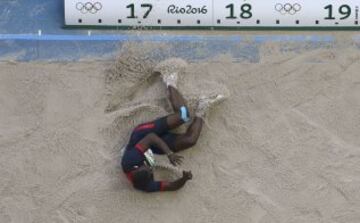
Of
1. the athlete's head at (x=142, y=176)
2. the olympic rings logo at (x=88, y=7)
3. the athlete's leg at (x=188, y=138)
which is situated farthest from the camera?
the olympic rings logo at (x=88, y=7)

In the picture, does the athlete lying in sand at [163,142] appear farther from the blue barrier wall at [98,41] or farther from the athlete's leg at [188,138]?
the blue barrier wall at [98,41]

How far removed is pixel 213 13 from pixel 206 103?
556 mm

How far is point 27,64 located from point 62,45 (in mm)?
232

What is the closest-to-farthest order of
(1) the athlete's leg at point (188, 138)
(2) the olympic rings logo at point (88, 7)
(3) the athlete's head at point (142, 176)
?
1. (3) the athlete's head at point (142, 176)
2. (1) the athlete's leg at point (188, 138)
3. (2) the olympic rings logo at point (88, 7)

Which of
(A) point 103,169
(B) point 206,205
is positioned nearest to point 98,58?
(A) point 103,169

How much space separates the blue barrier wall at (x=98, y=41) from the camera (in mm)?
6500

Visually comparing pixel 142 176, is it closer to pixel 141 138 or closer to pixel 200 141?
pixel 141 138

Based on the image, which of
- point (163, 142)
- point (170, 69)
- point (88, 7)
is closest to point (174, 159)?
point (163, 142)

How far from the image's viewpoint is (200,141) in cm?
639

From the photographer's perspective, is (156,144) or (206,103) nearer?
(156,144)

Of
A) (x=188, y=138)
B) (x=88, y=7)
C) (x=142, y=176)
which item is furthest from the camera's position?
(x=88, y=7)

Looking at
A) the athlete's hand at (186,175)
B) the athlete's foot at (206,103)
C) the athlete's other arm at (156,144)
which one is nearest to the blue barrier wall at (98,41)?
the athlete's foot at (206,103)

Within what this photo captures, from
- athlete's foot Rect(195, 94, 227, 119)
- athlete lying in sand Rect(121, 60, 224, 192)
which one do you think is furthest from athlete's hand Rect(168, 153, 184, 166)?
athlete's foot Rect(195, 94, 227, 119)

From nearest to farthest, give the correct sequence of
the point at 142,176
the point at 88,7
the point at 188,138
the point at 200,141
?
the point at 142,176
the point at 188,138
the point at 200,141
the point at 88,7
